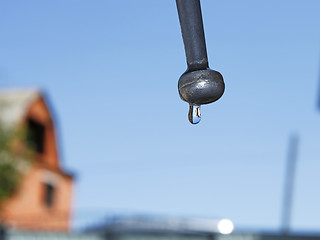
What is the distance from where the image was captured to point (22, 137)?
63.1 ft

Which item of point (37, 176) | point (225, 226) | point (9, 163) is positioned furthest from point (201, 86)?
point (37, 176)

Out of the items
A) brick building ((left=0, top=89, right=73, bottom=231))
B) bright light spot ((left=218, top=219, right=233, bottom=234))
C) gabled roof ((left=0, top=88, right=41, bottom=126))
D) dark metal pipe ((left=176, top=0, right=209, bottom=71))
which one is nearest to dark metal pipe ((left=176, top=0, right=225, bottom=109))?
dark metal pipe ((left=176, top=0, right=209, bottom=71))

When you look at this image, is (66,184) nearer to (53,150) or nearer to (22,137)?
(53,150)

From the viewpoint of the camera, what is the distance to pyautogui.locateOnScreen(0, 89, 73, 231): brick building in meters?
19.5

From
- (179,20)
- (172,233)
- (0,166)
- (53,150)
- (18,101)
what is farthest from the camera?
(53,150)

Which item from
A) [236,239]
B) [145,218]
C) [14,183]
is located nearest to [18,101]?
[14,183]

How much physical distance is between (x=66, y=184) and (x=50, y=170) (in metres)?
1.40

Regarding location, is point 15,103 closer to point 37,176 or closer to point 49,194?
point 37,176

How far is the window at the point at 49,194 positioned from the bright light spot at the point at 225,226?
42.6ft

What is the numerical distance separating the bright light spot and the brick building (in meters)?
10.5

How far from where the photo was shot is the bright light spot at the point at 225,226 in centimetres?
944

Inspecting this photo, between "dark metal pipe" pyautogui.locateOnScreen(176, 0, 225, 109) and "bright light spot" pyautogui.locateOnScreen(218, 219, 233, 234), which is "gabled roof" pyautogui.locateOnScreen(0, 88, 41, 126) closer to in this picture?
"bright light spot" pyautogui.locateOnScreen(218, 219, 233, 234)

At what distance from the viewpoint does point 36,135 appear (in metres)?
22.2

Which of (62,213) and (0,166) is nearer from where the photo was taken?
(0,166)
